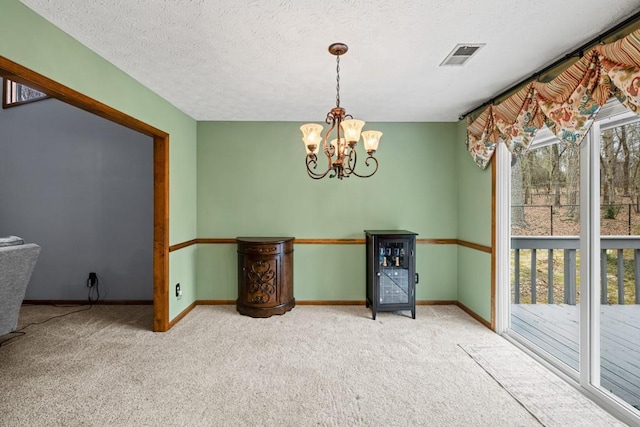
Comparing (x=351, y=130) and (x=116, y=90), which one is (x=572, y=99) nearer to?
(x=351, y=130)

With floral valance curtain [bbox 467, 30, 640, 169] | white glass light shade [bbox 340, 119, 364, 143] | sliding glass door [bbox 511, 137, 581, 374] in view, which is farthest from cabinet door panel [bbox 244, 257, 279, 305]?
floral valance curtain [bbox 467, 30, 640, 169]

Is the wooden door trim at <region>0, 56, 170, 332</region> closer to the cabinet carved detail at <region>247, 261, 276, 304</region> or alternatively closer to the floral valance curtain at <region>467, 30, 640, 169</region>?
the cabinet carved detail at <region>247, 261, 276, 304</region>

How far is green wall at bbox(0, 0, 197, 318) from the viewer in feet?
5.87

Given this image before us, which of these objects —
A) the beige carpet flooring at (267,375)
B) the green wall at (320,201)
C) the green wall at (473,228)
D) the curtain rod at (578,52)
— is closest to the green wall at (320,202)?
the green wall at (320,201)

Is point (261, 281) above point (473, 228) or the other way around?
the other way around

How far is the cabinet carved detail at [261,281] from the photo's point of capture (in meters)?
3.68

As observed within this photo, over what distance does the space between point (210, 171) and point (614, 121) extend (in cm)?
395

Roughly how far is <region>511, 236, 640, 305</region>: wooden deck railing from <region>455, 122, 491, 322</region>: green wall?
0.97 ft

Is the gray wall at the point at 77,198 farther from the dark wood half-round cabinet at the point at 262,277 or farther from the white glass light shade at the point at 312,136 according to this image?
the white glass light shade at the point at 312,136

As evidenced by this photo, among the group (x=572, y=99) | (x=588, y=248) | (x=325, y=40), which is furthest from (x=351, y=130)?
(x=588, y=248)

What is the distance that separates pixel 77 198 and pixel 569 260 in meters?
5.78

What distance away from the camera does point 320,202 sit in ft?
13.8

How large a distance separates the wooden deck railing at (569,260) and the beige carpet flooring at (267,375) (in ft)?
2.37

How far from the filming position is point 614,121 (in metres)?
2.14
